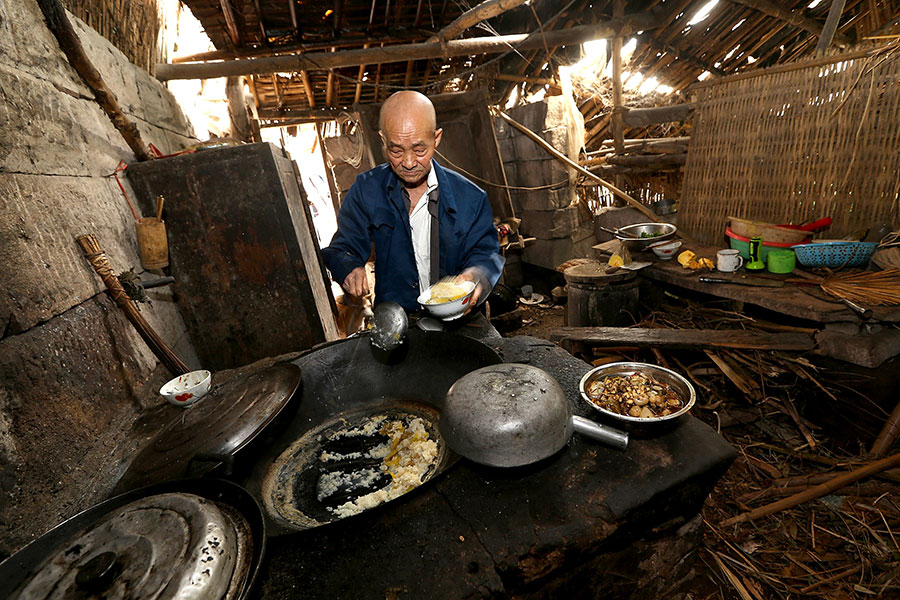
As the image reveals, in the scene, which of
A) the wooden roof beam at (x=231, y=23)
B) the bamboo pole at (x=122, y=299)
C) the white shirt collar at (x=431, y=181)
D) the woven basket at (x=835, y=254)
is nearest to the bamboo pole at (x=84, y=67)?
the bamboo pole at (x=122, y=299)

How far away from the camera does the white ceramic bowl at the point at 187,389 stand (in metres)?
1.95

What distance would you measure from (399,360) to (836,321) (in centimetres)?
338

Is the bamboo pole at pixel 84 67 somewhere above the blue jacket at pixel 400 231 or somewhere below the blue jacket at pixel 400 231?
above

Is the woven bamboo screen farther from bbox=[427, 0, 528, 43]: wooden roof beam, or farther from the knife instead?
bbox=[427, 0, 528, 43]: wooden roof beam

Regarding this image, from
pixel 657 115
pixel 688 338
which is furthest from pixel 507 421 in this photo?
pixel 657 115

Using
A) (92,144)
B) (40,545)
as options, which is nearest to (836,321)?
(40,545)

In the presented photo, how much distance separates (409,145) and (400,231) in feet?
2.30

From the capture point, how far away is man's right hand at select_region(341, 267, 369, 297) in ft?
8.10

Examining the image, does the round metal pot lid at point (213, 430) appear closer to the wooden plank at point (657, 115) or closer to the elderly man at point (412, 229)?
the elderly man at point (412, 229)

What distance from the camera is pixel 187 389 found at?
2002 mm

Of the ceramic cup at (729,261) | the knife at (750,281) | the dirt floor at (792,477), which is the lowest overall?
the dirt floor at (792,477)

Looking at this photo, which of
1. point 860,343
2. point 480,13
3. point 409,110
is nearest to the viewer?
point 409,110

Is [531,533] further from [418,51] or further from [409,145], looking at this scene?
[418,51]

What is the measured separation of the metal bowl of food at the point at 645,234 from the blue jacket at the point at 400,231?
2604mm
